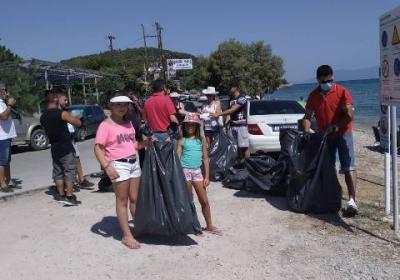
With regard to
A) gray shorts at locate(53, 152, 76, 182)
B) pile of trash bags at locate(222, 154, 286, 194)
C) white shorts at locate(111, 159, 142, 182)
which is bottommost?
pile of trash bags at locate(222, 154, 286, 194)

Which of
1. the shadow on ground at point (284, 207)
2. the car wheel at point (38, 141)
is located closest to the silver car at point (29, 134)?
the car wheel at point (38, 141)

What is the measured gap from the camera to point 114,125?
17.1ft

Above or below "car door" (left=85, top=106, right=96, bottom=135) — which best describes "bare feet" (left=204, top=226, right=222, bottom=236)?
below

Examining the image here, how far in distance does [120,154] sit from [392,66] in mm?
3014

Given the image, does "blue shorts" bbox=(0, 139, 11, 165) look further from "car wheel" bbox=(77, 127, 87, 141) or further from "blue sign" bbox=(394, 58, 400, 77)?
"car wheel" bbox=(77, 127, 87, 141)

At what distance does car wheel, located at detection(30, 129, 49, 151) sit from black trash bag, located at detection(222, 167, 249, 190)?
9.70m

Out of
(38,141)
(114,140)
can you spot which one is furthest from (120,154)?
(38,141)

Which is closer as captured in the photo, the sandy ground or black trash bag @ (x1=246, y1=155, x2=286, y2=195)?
the sandy ground

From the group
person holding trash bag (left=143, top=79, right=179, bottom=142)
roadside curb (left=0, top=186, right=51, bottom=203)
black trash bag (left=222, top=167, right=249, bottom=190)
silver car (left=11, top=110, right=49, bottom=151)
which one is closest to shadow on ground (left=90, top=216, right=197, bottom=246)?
person holding trash bag (left=143, top=79, right=179, bottom=142)

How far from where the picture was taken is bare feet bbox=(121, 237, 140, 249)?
5230 millimetres

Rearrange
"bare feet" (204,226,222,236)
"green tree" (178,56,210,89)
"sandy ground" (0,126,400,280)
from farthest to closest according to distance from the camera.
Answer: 1. "green tree" (178,56,210,89)
2. "bare feet" (204,226,222,236)
3. "sandy ground" (0,126,400,280)

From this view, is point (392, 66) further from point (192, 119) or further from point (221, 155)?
point (221, 155)

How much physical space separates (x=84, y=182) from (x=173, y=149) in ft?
12.5

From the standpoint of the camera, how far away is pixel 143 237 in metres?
5.62
